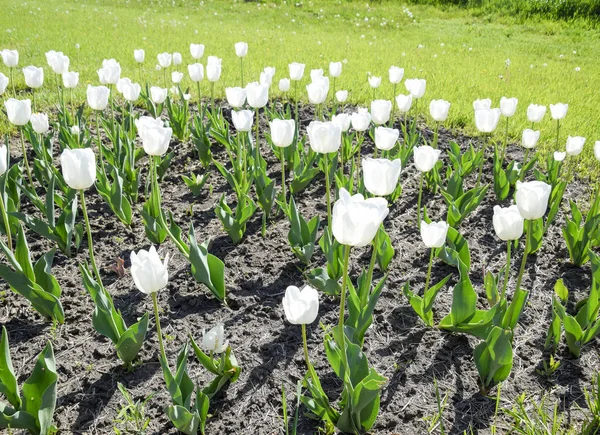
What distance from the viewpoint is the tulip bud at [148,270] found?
1685mm

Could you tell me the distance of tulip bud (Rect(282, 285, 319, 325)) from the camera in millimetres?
1655

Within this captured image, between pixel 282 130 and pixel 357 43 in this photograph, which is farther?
pixel 357 43

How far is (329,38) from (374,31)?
6.10 feet

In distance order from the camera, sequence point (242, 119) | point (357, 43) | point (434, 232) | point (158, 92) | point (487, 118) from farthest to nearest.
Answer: point (357, 43), point (158, 92), point (487, 118), point (242, 119), point (434, 232)

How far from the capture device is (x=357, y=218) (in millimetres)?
1496

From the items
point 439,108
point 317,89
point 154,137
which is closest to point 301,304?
point 154,137

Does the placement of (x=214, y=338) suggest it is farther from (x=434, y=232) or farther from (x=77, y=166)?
(x=434, y=232)

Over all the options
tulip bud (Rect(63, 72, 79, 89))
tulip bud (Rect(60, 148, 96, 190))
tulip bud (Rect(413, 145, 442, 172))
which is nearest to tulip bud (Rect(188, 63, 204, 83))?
tulip bud (Rect(63, 72, 79, 89))

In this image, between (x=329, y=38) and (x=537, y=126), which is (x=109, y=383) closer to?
(x=537, y=126)

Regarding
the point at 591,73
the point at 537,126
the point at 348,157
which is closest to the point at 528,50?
the point at 591,73

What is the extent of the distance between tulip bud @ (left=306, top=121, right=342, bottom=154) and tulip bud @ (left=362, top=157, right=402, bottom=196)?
1.20ft

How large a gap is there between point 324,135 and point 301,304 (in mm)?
992

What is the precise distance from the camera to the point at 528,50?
1018cm

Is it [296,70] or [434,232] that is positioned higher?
[296,70]
